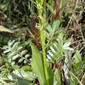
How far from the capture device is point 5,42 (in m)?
1.37

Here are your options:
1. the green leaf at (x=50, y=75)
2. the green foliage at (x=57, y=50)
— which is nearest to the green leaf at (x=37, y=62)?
the green leaf at (x=50, y=75)

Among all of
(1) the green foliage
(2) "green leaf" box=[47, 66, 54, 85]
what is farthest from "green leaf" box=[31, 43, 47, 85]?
(1) the green foliage

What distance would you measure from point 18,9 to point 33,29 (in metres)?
0.51

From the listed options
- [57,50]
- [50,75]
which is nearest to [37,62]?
[50,75]

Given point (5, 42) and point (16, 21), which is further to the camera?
point (16, 21)

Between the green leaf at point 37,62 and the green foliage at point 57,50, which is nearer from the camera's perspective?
the green leaf at point 37,62

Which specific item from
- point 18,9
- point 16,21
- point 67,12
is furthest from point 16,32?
point 67,12

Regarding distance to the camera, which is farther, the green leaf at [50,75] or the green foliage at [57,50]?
the green foliage at [57,50]

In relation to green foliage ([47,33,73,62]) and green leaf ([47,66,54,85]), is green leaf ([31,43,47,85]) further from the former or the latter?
green foliage ([47,33,73,62])

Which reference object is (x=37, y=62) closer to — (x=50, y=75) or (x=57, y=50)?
(x=50, y=75)

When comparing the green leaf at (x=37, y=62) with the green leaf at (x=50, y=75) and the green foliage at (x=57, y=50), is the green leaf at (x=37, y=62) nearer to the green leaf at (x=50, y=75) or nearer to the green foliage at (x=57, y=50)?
the green leaf at (x=50, y=75)

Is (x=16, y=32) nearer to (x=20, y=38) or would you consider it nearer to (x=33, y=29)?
(x=20, y=38)

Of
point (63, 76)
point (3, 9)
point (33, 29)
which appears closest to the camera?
point (63, 76)

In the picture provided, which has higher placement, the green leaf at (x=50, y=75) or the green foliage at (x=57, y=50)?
the green foliage at (x=57, y=50)
